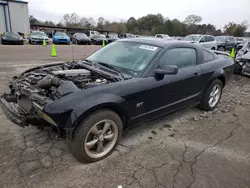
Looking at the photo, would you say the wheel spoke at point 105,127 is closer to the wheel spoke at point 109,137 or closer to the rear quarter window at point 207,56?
the wheel spoke at point 109,137

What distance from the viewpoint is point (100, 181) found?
2.24 m

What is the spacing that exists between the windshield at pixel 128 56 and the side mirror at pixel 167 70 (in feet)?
0.72

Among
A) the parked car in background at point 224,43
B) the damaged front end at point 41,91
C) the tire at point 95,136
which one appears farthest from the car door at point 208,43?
the tire at point 95,136

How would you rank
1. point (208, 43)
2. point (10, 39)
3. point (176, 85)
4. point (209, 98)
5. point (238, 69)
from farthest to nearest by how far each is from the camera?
point (10, 39) < point (208, 43) < point (238, 69) < point (209, 98) < point (176, 85)

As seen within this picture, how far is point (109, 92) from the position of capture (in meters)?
2.43

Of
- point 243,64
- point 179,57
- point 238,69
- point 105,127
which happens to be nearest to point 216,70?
point 179,57

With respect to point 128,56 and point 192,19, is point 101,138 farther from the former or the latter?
point 192,19

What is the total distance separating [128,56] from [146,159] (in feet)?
5.36

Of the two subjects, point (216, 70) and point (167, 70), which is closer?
point (167, 70)

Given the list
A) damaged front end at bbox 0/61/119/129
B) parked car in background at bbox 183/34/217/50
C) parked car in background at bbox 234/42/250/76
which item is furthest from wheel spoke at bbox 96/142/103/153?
parked car in background at bbox 183/34/217/50

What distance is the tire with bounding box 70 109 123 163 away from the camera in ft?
7.50

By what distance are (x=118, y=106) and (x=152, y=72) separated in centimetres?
80

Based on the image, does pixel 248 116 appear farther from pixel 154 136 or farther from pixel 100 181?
pixel 100 181

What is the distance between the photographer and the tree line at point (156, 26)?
60.2 metres
